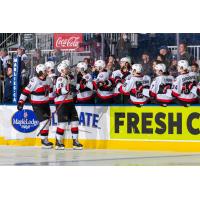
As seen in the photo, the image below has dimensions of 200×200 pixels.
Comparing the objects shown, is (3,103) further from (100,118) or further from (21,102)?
(100,118)

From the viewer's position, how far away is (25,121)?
1853 cm

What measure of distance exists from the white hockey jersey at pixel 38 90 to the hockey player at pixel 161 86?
2.03 m

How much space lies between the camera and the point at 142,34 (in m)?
17.5

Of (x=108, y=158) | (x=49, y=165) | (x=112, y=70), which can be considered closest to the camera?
(x=49, y=165)

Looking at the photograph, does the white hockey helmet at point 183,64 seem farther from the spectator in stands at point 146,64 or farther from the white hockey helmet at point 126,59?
the white hockey helmet at point 126,59

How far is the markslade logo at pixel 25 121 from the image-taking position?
60.5ft

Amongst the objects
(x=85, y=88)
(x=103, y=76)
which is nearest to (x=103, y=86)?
(x=103, y=76)

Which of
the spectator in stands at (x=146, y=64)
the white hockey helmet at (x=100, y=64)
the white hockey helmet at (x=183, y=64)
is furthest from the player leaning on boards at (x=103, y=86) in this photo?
the white hockey helmet at (x=183, y=64)

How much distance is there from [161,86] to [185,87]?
18.0 inches

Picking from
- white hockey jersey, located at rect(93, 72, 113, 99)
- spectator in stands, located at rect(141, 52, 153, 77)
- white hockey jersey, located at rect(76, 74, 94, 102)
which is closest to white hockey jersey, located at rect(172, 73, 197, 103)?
spectator in stands, located at rect(141, 52, 153, 77)

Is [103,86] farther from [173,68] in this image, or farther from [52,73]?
[173,68]

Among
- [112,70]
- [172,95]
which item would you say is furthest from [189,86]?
[112,70]

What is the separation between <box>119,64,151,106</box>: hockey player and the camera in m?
17.6

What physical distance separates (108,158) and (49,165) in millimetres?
1464
